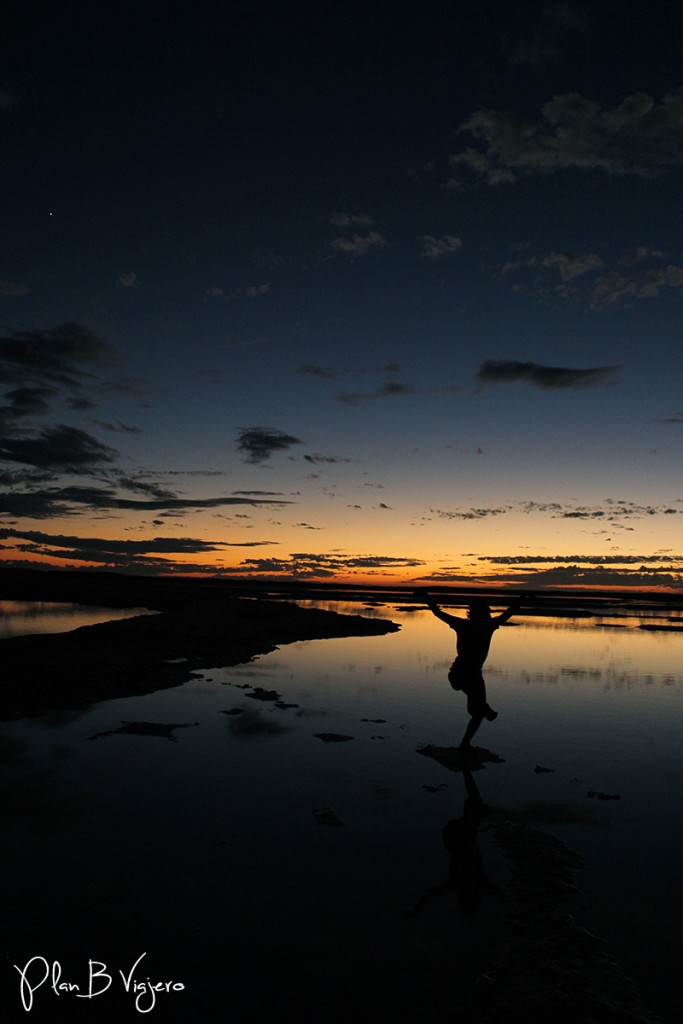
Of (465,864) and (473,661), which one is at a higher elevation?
(473,661)

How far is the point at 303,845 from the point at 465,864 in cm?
212

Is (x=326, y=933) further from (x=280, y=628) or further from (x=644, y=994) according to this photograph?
(x=280, y=628)

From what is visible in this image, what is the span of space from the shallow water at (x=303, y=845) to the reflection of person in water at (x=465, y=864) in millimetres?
130

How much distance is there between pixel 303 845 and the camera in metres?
8.13

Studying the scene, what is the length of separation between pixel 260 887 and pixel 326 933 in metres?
1.17

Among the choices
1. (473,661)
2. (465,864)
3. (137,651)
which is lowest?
(465,864)

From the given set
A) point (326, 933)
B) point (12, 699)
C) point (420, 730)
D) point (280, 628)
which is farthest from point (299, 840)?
→ point (280, 628)

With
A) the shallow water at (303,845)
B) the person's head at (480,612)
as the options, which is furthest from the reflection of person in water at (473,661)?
the shallow water at (303,845)

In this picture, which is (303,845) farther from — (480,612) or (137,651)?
(137,651)

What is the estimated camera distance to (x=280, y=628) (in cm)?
3716

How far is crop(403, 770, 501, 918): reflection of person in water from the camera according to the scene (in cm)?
684

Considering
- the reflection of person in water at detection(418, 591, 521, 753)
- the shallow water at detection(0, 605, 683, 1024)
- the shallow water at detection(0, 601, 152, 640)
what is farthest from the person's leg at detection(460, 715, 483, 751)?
the shallow water at detection(0, 601, 152, 640)

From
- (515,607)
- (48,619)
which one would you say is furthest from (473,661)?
(48,619)

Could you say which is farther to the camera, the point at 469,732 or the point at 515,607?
the point at 515,607
